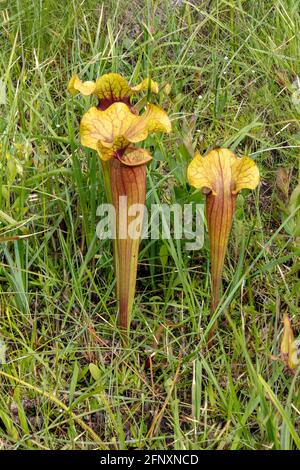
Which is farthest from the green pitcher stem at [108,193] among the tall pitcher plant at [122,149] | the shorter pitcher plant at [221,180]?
the shorter pitcher plant at [221,180]

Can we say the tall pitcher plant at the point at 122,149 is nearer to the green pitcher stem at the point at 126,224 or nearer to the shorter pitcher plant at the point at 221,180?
the green pitcher stem at the point at 126,224

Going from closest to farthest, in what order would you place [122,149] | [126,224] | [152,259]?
[122,149] → [126,224] → [152,259]

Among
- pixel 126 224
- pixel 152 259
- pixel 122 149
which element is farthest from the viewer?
pixel 152 259

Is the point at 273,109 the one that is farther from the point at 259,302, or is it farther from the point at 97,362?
the point at 97,362

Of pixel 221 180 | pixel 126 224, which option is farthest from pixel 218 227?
pixel 126 224

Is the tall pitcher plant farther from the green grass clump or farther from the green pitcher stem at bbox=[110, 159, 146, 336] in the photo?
the green grass clump

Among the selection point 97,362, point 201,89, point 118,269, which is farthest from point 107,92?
point 201,89

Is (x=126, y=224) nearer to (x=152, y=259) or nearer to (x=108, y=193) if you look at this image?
(x=108, y=193)
